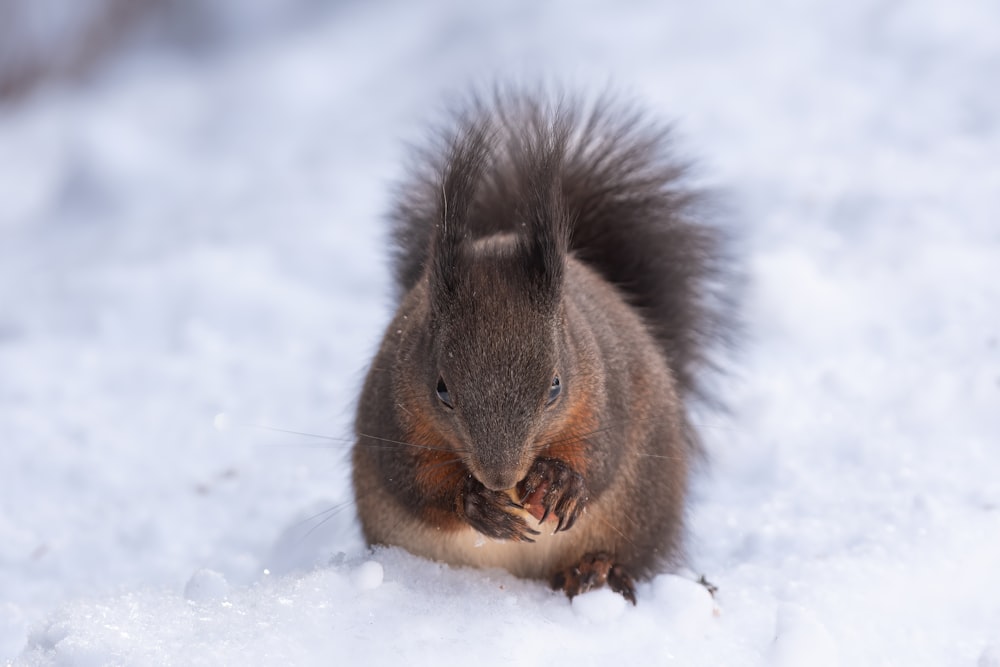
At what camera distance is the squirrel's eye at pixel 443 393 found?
2.20 meters

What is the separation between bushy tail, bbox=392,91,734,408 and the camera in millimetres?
2998

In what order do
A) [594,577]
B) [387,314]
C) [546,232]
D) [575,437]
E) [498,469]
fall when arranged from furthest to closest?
[387,314] < [594,577] < [575,437] < [546,232] < [498,469]

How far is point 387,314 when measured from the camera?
3.45m

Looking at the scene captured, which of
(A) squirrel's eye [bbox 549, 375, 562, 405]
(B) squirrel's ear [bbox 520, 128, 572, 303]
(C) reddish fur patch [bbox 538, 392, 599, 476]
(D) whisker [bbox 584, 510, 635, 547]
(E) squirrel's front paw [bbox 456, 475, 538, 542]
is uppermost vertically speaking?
(B) squirrel's ear [bbox 520, 128, 572, 303]

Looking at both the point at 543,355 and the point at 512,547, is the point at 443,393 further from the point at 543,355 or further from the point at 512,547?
the point at 512,547

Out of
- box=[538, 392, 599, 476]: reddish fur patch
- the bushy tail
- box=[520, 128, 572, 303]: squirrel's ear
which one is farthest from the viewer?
the bushy tail

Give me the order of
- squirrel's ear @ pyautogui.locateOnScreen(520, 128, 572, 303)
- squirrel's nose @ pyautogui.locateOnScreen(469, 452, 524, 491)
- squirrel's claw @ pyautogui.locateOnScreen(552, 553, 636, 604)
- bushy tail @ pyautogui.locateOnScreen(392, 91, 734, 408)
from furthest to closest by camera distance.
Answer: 1. bushy tail @ pyautogui.locateOnScreen(392, 91, 734, 408)
2. squirrel's claw @ pyautogui.locateOnScreen(552, 553, 636, 604)
3. squirrel's ear @ pyautogui.locateOnScreen(520, 128, 572, 303)
4. squirrel's nose @ pyautogui.locateOnScreen(469, 452, 524, 491)

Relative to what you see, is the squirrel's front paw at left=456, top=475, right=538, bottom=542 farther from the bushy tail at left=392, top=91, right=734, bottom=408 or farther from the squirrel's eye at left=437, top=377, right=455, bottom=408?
the bushy tail at left=392, top=91, right=734, bottom=408

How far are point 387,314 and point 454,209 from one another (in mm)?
1225

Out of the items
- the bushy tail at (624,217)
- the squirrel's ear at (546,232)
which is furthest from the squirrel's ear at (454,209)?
the bushy tail at (624,217)

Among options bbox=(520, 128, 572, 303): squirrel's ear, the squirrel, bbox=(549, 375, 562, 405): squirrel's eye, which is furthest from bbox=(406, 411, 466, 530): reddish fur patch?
bbox=(520, 128, 572, 303): squirrel's ear

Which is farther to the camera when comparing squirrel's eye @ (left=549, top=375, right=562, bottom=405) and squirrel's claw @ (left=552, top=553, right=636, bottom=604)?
squirrel's claw @ (left=552, top=553, right=636, bottom=604)

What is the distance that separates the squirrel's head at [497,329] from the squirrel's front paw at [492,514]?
9 cm

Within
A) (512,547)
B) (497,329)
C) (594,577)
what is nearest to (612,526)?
(594,577)
